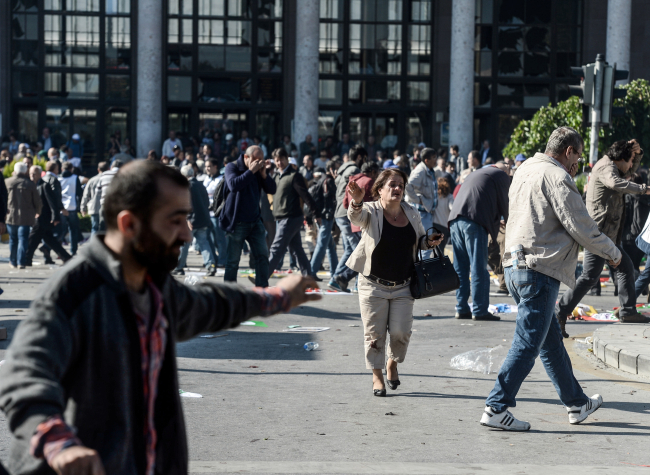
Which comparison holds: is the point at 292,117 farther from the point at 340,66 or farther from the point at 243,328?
the point at 243,328

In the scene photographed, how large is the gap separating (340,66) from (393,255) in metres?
28.1

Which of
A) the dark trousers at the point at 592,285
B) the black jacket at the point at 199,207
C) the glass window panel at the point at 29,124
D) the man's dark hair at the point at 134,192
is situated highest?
the glass window panel at the point at 29,124

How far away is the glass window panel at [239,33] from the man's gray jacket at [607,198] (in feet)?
83.1

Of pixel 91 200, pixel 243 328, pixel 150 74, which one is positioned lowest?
pixel 243 328

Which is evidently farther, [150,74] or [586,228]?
A: [150,74]

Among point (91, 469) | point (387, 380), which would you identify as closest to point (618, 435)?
point (387, 380)

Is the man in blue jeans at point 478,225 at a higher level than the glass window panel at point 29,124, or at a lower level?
lower

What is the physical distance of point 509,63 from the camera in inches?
1350

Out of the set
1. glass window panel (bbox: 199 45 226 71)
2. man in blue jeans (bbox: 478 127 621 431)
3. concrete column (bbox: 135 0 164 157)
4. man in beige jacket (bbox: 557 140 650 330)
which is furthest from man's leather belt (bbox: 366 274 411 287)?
glass window panel (bbox: 199 45 226 71)

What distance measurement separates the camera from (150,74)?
29.5 m

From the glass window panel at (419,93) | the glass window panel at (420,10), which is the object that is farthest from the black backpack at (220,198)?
the glass window panel at (420,10)

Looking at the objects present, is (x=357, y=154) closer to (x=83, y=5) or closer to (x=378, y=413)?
(x=378, y=413)

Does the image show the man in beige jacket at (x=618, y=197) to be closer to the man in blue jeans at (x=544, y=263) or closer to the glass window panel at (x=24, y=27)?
the man in blue jeans at (x=544, y=263)

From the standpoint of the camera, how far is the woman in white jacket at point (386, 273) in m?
6.54
